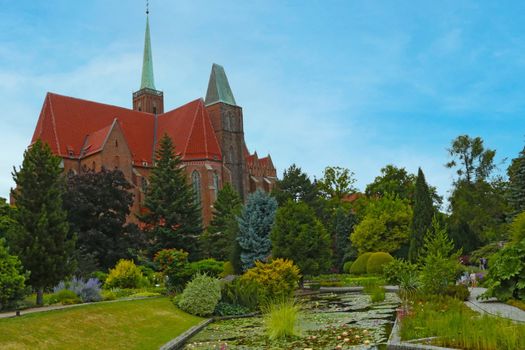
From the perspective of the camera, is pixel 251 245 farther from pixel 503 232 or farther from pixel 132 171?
pixel 132 171

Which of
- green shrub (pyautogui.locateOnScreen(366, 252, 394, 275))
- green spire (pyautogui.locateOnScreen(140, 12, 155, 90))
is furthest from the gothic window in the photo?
green shrub (pyautogui.locateOnScreen(366, 252, 394, 275))

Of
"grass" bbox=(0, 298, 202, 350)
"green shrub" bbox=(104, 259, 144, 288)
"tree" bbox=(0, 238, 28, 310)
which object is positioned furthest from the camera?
"green shrub" bbox=(104, 259, 144, 288)

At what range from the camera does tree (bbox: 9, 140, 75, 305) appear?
1719 centimetres

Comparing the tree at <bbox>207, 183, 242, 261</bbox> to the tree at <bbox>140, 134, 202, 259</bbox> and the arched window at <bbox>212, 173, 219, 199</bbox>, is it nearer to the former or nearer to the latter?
the tree at <bbox>140, 134, 202, 259</bbox>

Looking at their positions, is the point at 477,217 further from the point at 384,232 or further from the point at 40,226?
the point at 40,226

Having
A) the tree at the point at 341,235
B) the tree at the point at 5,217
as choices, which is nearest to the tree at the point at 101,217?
the tree at the point at 5,217

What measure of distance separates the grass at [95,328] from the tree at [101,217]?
20.5 m

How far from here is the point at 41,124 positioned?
57656 millimetres

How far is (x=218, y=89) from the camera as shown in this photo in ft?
231

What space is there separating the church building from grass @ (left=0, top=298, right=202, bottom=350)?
3794 cm

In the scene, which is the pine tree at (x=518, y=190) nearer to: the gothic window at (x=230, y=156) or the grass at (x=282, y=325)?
the grass at (x=282, y=325)

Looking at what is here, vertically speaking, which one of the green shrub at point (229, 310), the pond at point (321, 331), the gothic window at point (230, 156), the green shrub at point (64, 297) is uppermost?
the gothic window at point (230, 156)

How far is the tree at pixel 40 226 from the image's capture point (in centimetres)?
1719

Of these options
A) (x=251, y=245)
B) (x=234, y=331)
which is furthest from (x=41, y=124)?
(x=234, y=331)
